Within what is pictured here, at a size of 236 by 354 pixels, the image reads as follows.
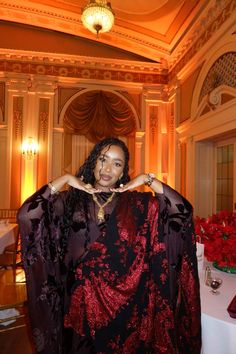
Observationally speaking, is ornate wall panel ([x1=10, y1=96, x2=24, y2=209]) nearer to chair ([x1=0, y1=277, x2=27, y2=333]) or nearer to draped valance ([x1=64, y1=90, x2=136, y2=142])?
draped valance ([x1=64, y1=90, x2=136, y2=142])

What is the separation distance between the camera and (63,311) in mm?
→ 1609

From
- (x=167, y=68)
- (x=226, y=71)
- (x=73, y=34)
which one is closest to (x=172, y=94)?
(x=167, y=68)

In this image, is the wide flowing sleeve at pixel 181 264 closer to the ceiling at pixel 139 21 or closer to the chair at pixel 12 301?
the chair at pixel 12 301

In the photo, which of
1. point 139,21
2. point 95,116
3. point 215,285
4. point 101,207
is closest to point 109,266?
point 101,207

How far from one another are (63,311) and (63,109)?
6.01 metres

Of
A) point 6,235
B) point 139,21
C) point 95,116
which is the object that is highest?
point 139,21

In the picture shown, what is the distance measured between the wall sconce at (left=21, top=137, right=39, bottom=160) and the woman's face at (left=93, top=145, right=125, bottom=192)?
5.45 m

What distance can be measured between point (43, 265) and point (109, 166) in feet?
2.29

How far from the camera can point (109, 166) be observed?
1.65m

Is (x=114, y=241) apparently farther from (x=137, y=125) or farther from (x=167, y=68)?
(x=167, y=68)

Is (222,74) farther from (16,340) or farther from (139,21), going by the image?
(16,340)

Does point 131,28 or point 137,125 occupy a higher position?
point 131,28

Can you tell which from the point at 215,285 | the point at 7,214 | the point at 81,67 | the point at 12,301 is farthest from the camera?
the point at 81,67

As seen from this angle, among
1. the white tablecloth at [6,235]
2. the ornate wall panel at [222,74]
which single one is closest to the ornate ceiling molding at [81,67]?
the ornate wall panel at [222,74]
